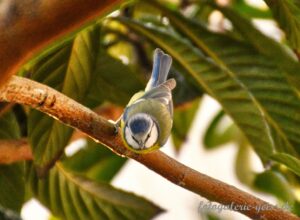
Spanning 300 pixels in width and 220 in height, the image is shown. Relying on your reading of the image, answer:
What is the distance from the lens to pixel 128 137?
33 cm

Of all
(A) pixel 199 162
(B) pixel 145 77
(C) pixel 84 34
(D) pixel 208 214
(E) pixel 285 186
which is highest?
(C) pixel 84 34

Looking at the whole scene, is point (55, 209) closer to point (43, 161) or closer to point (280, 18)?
point (43, 161)

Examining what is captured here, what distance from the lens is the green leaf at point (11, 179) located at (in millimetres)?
598

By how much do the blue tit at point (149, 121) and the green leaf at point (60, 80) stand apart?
21cm

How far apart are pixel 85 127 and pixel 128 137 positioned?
0.08 ft

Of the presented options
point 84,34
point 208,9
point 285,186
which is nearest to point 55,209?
point 84,34

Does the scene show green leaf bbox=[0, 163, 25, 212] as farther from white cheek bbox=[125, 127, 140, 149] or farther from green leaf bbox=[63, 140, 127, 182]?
white cheek bbox=[125, 127, 140, 149]

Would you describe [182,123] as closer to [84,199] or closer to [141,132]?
[84,199]

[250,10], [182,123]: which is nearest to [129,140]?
[182,123]

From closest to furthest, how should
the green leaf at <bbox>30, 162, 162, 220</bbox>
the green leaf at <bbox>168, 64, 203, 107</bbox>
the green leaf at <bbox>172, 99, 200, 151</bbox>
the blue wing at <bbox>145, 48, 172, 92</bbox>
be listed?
the blue wing at <bbox>145, 48, 172, 92</bbox> → the green leaf at <bbox>30, 162, 162, 220</bbox> → the green leaf at <bbox>168, 64, 203, 107</bbox> → the green leaf at <bbox>172, 99, 200, 151</bbox>

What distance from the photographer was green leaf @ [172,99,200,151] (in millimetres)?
919

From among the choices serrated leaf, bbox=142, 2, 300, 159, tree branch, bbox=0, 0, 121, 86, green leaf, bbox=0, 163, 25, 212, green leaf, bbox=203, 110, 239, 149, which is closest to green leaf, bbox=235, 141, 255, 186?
green leaf, bbox=203, 110, 239, 149

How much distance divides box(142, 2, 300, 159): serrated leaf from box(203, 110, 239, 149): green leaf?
A: 0.30 metres

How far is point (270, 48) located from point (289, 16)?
0.53 feet
